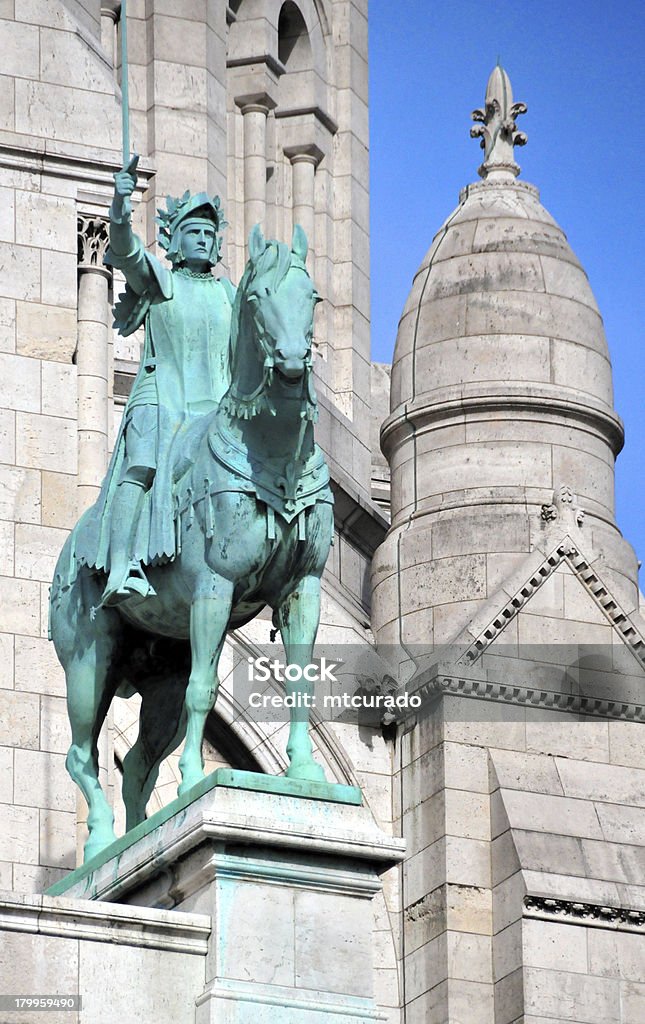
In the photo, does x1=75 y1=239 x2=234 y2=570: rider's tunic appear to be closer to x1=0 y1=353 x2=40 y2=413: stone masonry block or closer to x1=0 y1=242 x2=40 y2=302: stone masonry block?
x1=0 y1=353 x2=40 y2=413: stone masonry block

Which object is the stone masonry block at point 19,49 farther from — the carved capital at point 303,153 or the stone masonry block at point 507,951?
the carved capital at point 303,153

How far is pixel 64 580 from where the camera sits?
16.2 meters

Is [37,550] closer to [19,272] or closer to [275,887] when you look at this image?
[19,272]

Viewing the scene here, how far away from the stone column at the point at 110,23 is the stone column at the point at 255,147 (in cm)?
173

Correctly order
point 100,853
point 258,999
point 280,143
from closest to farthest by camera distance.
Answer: point 258,999
point 100,853
point 280,143

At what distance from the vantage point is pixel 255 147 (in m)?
29.0

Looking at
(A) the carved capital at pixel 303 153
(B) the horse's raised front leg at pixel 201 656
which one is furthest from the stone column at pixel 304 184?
(B) the horse's raised front leg at pixel 201 656

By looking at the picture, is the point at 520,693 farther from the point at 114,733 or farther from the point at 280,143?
the point at 280,143

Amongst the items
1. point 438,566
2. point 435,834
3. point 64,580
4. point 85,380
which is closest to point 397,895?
point 435,834

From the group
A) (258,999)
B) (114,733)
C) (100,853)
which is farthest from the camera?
(114,733)

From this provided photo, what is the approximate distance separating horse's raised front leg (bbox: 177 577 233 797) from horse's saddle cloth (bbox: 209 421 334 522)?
0.48 metres

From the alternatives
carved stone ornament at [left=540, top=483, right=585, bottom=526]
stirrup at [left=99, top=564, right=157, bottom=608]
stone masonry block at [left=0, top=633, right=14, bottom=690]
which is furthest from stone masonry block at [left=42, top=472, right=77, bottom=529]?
stirrup at [left=99, top=564, right=157, bottom=608]

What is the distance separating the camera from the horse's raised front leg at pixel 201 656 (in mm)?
15156

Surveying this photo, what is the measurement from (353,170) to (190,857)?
1663 centimetres
